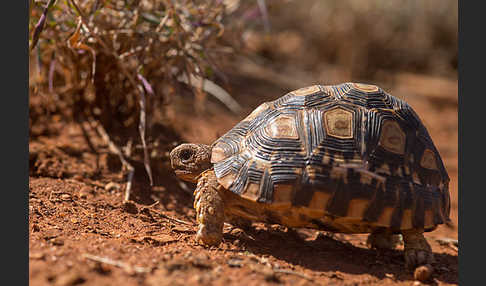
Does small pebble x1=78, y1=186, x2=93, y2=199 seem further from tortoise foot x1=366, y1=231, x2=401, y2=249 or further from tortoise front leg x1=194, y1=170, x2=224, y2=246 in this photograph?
tortoise foot x1=366, y1=231, x2=401, y2=249

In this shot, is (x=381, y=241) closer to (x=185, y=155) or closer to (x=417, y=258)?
(x=417, y=258)

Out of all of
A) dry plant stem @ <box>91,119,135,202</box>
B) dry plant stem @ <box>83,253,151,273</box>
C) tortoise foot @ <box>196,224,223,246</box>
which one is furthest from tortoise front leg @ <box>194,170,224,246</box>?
dry plant stem @ <box>91,119,135,202</box>

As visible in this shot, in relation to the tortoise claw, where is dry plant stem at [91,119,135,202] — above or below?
above

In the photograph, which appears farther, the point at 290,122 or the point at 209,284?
the point at 290,122

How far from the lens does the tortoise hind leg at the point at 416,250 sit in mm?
2953

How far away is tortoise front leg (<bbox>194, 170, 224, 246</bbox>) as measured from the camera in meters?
2.83

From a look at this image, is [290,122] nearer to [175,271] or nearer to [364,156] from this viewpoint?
[364,156]

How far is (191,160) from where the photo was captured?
3195 millimetres

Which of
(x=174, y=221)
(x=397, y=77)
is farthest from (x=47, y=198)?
(x=397, y=77)

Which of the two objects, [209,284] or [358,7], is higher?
[358,7]

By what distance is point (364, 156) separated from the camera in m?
2.84

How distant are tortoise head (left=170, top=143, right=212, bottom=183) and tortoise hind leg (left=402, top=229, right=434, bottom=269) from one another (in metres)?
1.57

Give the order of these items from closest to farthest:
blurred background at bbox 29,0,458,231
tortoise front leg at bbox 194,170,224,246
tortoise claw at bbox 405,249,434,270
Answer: tortoise front leg at bbox 194,170,224,246 < tortoise claw at bbox 405,249,434,270 < blurred background at bbox 29,0,458,231

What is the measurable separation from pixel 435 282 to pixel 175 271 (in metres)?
1.77
